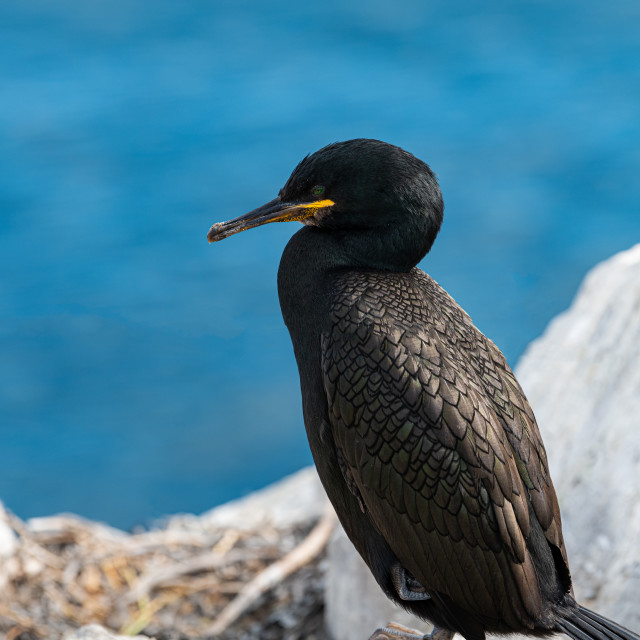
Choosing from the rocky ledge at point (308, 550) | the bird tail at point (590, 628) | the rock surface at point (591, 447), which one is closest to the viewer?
the bird tail at point (590, 628)

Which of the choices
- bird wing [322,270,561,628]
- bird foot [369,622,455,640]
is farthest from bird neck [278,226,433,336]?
bird foot [369,622,455,640]

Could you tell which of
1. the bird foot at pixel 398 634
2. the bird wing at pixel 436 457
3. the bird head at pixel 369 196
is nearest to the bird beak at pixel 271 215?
the bird head at pixel 369 196

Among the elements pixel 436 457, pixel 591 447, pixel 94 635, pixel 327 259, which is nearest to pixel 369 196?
pixel 327 259

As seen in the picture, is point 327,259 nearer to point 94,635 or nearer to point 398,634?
point 398,634

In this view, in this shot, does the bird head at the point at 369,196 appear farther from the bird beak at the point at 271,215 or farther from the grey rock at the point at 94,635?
the grey rock at the point at 94,635

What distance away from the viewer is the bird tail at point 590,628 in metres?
2.39

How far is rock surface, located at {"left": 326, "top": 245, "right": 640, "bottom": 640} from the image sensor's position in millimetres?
3071

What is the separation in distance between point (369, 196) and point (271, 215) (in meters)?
0.29

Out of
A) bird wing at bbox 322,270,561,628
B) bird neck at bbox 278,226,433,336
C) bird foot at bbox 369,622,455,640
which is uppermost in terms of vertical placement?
bird neck at bbox 278,226,433,336

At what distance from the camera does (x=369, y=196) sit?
8.57 ft

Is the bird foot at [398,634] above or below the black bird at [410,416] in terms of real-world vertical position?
below

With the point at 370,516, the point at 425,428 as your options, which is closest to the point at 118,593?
the point at 370,516

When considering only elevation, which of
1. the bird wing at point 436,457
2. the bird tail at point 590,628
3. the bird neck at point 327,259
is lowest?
the bird tail at point 590,628

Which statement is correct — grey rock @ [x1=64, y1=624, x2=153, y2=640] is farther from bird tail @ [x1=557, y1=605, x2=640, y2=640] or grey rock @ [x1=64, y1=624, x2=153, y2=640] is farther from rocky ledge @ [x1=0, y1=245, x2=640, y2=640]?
bird tail @ [x1=557, y1=605, x2=640, y2=640]
